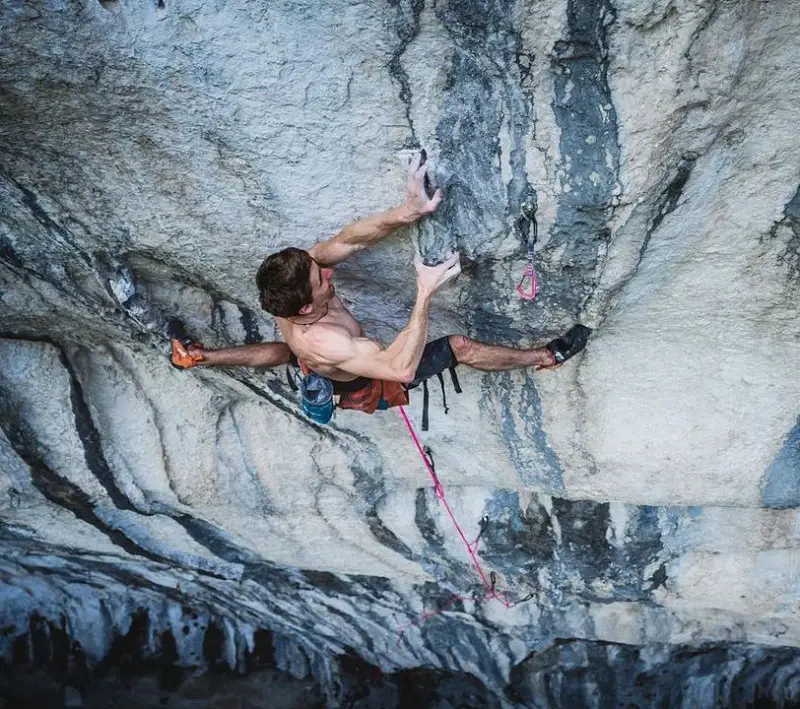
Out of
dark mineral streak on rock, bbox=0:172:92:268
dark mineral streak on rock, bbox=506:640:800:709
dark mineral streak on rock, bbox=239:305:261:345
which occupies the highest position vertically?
dark mineral streak on rock, bbox=0:172:92:268

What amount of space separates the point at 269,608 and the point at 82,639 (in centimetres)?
143

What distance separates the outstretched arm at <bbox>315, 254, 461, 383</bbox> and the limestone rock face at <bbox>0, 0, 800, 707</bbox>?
19 cm

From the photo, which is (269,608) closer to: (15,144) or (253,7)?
(15,144)

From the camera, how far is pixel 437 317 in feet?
10.6

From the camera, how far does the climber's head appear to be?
8.55ft

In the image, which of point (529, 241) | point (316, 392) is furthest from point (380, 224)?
point (316, 392)

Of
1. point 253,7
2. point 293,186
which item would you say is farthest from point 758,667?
point 253,7

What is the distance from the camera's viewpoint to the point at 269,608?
207 inches

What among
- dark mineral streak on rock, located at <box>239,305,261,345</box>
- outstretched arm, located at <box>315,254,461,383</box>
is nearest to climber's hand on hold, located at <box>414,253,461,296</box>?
outstretched arm, located at <box>315,254,461,383</box>

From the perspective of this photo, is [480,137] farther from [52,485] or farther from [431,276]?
[52,485]

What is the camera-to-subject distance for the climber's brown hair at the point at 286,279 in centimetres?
261

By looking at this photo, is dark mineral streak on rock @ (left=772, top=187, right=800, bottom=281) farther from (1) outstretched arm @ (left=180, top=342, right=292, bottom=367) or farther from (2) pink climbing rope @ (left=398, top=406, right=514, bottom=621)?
(1) outstretched arm @ (left=180, top=342, right=292, bottom=367)

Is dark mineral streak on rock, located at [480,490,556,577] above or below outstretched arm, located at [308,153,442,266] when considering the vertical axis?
below

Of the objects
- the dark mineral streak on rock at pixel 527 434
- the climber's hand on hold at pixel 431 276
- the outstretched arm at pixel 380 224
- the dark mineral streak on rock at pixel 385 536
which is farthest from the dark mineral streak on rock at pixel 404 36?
the dark mineral streak on rock at pixel 385 536
